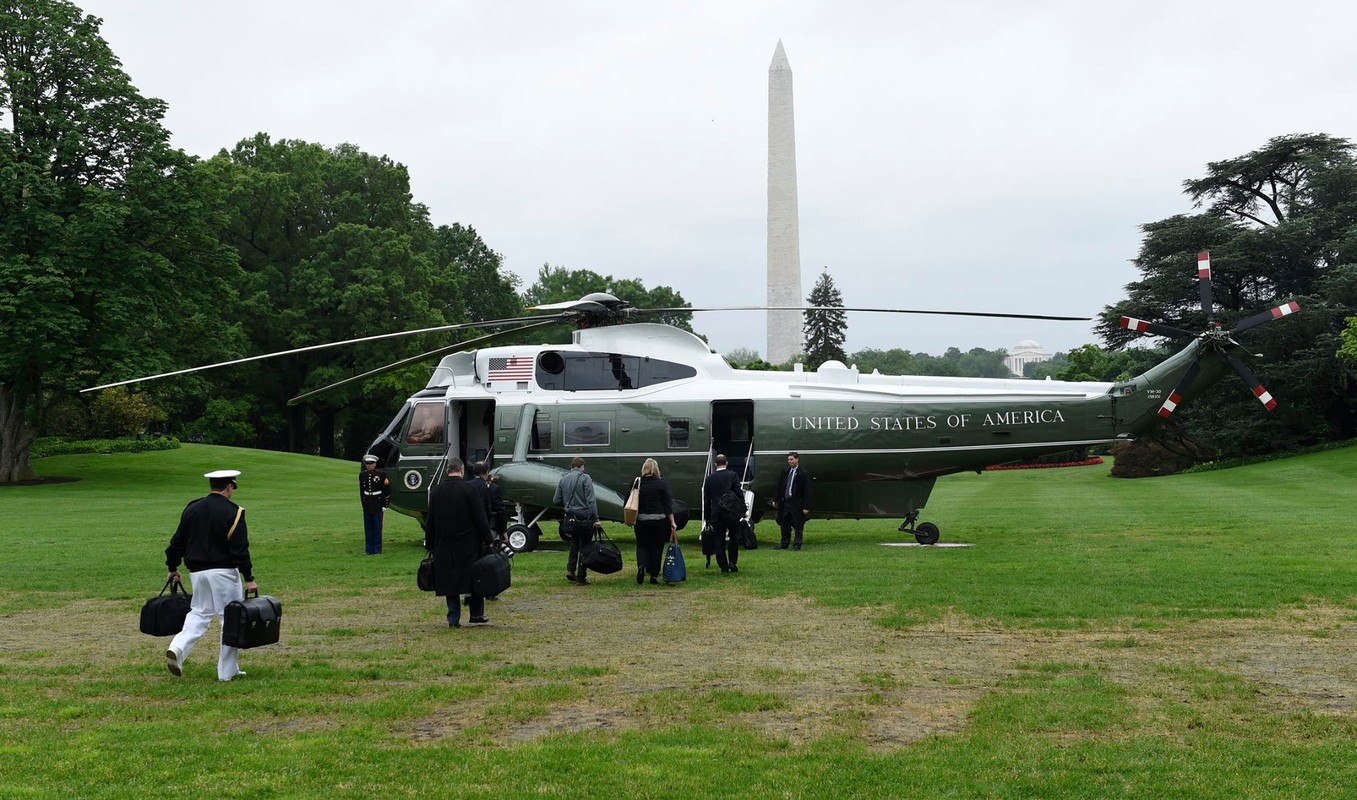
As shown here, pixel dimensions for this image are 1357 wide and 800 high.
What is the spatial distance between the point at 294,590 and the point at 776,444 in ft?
29.1

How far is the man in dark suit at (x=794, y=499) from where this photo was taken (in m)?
18.8

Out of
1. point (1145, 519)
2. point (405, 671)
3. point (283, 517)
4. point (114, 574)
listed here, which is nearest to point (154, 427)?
point (283, 517)

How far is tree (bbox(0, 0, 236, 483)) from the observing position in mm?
37750

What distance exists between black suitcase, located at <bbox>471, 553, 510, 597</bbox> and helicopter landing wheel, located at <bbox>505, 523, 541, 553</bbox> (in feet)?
25.2

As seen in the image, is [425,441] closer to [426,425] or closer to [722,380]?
[426,425]

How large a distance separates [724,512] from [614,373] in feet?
18.8

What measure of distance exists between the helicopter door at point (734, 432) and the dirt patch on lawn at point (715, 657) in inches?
277

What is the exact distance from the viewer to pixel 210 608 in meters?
9.27

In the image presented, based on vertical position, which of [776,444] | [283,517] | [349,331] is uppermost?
[349,331]

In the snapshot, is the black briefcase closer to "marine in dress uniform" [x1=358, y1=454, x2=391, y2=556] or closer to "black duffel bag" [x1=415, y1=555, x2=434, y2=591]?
"black duffel bag" [x1=415, y1=555, x2=434, y2=591]

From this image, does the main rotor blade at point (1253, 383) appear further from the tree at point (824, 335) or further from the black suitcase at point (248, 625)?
the tree at point (824, 335)

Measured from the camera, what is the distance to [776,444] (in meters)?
19.9

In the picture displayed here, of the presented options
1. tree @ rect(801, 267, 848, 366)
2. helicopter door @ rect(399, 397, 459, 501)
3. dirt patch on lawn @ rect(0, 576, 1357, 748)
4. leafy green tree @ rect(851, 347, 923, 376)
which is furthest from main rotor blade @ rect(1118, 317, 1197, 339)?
leafy green tree @ rect(851, 347, 923, 376)

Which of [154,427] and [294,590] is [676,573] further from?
[154,427]
